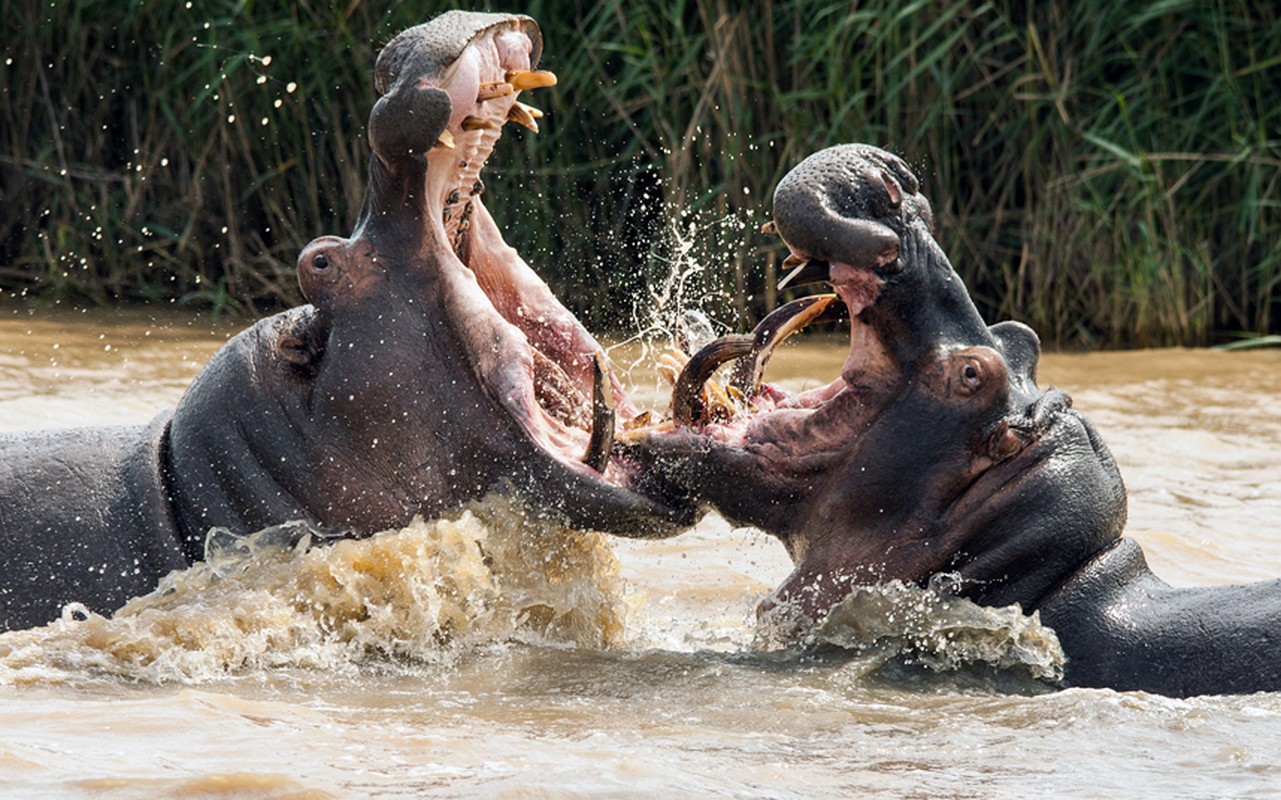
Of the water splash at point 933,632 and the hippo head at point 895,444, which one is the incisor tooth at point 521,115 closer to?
the hippo head at point 895,444

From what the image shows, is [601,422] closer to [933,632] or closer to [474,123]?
[474,123]

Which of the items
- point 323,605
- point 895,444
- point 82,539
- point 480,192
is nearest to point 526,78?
point 480,192

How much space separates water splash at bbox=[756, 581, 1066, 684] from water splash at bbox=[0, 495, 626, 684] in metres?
0.52

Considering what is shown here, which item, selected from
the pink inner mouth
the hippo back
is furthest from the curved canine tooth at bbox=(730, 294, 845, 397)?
the hippo back

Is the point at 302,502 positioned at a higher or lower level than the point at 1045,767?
higher

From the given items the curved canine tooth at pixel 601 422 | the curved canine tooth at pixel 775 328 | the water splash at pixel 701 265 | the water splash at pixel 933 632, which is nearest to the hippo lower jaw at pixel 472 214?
the curved canine tooth at pixel 601 422

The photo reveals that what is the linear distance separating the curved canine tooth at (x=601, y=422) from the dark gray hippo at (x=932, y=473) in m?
0.11

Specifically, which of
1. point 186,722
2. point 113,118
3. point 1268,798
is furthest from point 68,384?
point 1268,798

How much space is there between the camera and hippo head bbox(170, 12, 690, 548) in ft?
11.9

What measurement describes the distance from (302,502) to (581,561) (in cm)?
56

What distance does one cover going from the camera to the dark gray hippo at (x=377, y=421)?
11.9 feet

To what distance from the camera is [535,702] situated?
3.56 m

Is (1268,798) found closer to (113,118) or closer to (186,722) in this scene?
(186,722)

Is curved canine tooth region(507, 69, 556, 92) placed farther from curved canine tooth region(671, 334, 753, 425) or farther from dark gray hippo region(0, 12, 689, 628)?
curved canine tooth region(671, 334, 753, 425)
